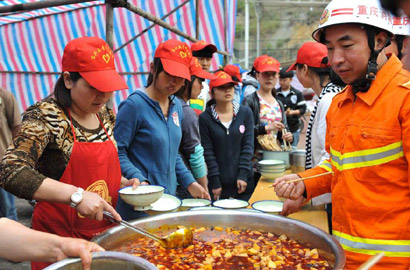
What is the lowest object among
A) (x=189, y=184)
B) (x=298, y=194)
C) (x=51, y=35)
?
(x=189, y=184)

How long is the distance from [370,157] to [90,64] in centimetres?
143

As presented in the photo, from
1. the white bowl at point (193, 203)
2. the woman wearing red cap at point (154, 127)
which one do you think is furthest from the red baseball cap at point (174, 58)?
the white bowl at point (193, 203)

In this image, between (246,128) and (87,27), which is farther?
(87,27)

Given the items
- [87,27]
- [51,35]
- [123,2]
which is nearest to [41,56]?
[51,35]

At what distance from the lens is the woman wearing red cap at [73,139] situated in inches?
67.9

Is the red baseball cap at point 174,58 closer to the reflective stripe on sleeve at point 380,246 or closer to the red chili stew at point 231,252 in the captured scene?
the red chili stew at point 231,252

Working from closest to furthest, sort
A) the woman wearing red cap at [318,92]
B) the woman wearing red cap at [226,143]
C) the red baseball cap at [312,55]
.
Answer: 1. the woman wearing red cap at [318,92]
2. the red baseball cap at [312,55]
3. the woman wearing red cap at [226,143]

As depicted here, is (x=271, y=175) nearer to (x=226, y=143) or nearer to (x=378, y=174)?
(x=226, y=143)

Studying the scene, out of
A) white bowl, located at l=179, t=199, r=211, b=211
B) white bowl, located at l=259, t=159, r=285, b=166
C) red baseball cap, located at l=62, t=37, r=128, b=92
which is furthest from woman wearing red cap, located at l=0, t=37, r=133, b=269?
white bowl, located at l=259, t=159, r=285, b=166

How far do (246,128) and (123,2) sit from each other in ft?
6.04

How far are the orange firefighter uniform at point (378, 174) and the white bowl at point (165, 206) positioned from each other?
922 millimetres

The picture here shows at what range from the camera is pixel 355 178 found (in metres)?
1.60

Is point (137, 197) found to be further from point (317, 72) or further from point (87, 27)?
point (87, 27)

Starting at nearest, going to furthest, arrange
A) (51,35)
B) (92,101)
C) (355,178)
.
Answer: (355,178), (92,101), (51,35)
